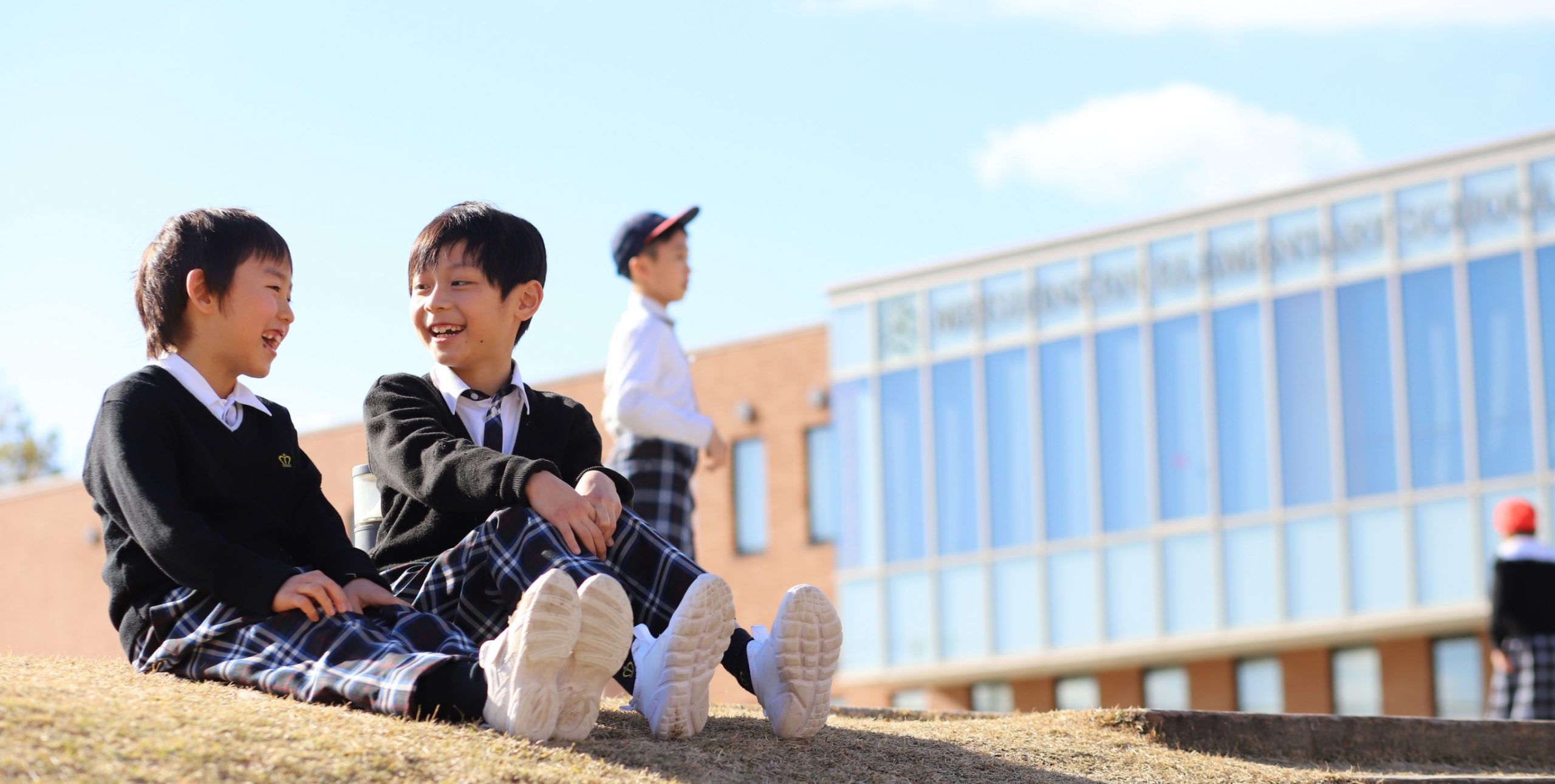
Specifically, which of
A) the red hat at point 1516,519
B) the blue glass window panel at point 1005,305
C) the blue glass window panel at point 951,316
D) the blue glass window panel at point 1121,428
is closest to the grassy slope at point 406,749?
the red hat at point 1516,519

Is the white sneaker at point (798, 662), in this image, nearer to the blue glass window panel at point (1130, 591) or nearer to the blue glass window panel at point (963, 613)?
the blue glass window panel at point (1130, 591)

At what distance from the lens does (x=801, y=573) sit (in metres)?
28.8

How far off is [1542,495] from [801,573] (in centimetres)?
1117

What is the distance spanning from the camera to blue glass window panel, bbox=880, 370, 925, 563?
26984mm

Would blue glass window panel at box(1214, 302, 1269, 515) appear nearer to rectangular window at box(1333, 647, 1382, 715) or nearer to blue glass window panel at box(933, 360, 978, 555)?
rectangular window at box(1333, 647, 1382, 715)

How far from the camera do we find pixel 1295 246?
2375cm

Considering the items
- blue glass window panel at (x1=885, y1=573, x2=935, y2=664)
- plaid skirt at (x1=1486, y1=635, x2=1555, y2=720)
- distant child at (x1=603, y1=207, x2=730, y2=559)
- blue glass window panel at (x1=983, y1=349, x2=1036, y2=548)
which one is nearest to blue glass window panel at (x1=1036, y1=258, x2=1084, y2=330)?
blue glass window panel at (x1=983, y1=349, x2=1036, y2=548)

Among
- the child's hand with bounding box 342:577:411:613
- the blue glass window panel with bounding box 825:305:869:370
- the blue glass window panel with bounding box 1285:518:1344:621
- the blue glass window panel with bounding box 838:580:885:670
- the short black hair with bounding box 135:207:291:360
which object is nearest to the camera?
the child's hand with bounding box 342:577:411:613

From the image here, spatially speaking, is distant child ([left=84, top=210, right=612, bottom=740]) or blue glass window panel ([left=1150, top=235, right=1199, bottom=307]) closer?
distant child ([left=84, top=210, right=612, bottom=740])

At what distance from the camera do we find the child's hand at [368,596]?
440cm

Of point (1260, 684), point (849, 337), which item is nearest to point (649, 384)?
point (1260, 684)

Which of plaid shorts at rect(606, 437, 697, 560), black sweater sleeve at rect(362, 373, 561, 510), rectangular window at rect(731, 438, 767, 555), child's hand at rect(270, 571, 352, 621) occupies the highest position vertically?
rectangular window at rect(731, 438, 767, 555)

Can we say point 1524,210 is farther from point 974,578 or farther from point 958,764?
point 958,764

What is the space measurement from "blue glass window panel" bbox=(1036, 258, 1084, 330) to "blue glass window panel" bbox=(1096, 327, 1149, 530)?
0.62 m
